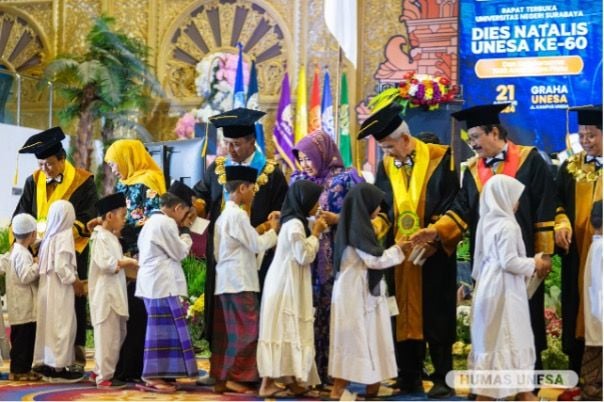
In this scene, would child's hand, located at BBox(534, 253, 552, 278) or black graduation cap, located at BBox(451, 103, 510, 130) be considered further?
black graduation cap, located at BBox(451, 103, 510, 130)

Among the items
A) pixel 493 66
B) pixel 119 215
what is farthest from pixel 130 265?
pixel 493 66

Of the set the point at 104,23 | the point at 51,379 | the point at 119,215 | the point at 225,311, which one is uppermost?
the point at 104,23

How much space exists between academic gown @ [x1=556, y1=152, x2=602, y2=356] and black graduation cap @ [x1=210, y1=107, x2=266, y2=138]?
181 cm

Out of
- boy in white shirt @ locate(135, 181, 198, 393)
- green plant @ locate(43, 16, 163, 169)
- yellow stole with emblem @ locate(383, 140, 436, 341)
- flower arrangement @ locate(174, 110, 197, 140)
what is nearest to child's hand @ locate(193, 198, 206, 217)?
boy in white shirt @ locate(135, 181, 198, 393)

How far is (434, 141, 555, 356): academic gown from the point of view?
5.33m

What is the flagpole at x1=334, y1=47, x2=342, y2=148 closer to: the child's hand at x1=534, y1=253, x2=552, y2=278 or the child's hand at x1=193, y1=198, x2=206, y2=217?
the child's hand at x1=193, y1=198, x2=206, y2=217

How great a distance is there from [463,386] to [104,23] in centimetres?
874

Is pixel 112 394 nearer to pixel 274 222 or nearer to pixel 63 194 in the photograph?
pixel 274 222

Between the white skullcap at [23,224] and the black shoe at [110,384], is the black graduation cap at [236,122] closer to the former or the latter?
the white skullcap at [23,224]

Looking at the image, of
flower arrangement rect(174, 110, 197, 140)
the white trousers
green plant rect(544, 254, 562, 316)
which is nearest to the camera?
the white trousers

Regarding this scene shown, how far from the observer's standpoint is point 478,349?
5113mm

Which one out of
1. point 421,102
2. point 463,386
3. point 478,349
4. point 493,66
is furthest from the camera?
point 493,66

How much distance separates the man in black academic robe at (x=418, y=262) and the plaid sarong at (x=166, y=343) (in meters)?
1.20

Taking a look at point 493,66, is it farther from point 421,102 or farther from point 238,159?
point 238,159
